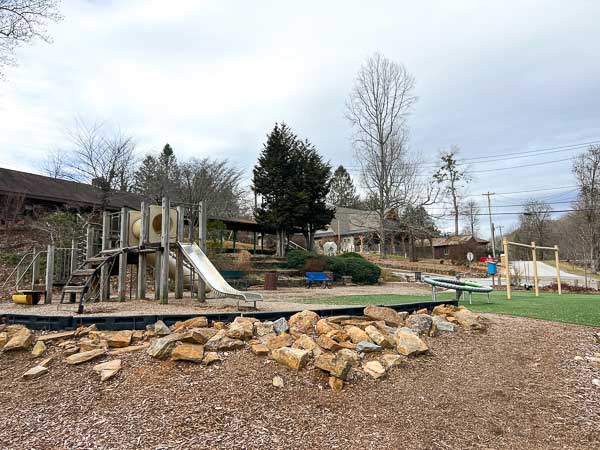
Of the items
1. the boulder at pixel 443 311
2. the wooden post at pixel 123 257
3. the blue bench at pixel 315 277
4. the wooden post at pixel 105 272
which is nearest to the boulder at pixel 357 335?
the boulder at pixel 443 311

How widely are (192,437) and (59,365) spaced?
6.93 ft

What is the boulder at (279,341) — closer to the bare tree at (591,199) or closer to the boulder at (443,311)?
the boulder at (443,311)

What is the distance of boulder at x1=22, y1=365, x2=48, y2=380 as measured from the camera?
4145mm

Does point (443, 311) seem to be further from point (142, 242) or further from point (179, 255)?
point (142, 242)

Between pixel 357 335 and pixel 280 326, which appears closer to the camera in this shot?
pixel 357 335

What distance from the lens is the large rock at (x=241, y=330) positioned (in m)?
4.78

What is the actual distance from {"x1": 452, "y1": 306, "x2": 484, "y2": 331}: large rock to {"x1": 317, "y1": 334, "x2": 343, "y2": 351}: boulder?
240 centimetres

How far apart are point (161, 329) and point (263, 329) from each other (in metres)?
1.25

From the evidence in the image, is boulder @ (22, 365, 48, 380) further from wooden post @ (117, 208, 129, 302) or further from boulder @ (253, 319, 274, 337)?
wooden post @ (117, 208, 129, 302)

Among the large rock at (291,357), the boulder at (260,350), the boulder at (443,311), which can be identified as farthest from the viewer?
the boulder at (443,311)

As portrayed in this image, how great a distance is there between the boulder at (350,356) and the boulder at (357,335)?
340 mm

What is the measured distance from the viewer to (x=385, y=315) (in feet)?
19.1

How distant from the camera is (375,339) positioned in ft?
16.2

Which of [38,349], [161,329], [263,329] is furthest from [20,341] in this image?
[263,329]
